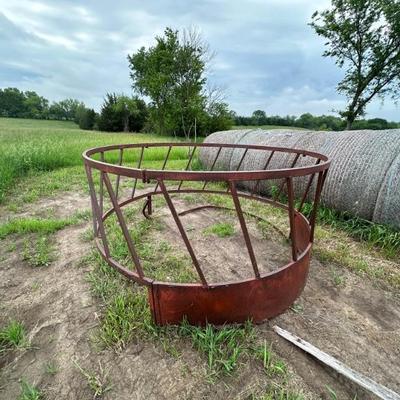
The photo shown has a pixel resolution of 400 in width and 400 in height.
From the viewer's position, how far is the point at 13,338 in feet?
5.59

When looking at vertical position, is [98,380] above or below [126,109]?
below

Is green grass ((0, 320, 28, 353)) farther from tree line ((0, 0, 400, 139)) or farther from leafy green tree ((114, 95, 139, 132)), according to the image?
leafy green tree ((114, 95, 139, 132))

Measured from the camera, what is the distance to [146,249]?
280 centimetres

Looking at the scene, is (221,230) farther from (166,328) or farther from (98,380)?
(98,380)

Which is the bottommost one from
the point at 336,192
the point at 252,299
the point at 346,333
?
the point at 346,333

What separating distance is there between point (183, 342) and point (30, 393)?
33.6 inches

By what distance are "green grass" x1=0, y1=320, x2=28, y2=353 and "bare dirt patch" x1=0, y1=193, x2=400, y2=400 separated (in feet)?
0.15

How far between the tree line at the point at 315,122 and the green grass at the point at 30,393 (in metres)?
17.3

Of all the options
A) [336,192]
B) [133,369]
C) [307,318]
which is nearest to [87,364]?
[133,369]

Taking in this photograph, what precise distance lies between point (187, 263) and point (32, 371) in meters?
1.42

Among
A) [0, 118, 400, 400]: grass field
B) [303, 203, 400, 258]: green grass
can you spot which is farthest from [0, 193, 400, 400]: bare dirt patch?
[303, 203, 400, 258]: green grass

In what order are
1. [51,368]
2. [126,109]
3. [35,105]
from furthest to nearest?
[35,105] → [126,109] → [51,368]

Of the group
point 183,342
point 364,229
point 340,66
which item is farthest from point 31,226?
point 340,66

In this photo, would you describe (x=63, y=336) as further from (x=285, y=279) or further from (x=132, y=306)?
(x=285, y=279)
